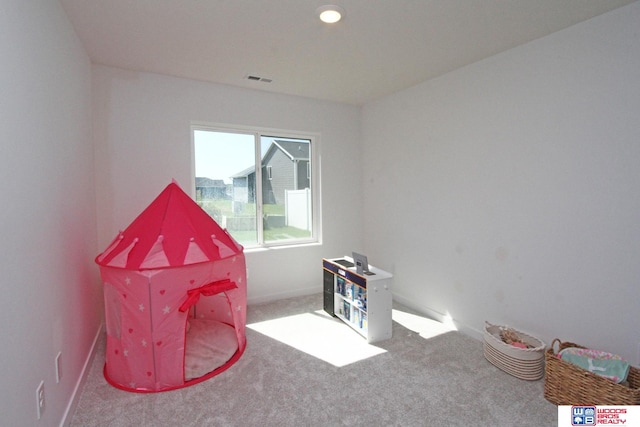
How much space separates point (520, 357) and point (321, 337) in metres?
1.51

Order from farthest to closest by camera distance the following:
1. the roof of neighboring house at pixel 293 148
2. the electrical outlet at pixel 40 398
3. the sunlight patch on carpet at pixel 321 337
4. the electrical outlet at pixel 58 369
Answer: the roof of neighboring house at pixel 293 148, the sunlight patch on carpet at pixel 321 337, the electrical outlet at pixel 58 369, the electrical outlet at pixel 40 398

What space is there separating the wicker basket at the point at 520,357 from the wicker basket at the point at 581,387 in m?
0.16

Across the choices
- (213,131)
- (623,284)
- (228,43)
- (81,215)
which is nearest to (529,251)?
(623,284)

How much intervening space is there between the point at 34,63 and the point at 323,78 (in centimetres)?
219

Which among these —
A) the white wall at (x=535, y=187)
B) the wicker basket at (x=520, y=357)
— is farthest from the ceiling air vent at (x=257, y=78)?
the wicker basket at (x=520, y=357)

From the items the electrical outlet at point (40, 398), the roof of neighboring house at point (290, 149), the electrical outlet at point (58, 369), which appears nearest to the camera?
the electrical outlet at point (40, 398)

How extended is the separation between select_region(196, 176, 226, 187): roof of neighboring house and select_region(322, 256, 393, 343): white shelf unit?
1494 mm

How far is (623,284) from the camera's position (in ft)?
6.46

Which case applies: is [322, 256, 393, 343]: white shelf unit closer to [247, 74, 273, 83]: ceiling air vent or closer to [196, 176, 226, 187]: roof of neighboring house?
[196, 176, 226, 187]: roof of neighboring house

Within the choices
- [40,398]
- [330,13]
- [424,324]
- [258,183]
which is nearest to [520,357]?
[424,324]

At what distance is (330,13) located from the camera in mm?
1951

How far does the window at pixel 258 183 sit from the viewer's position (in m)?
3.41

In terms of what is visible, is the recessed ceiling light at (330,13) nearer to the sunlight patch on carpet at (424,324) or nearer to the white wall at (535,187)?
the white wall at (535,187)

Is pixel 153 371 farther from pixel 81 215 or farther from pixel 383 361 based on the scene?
pixel 383 361
